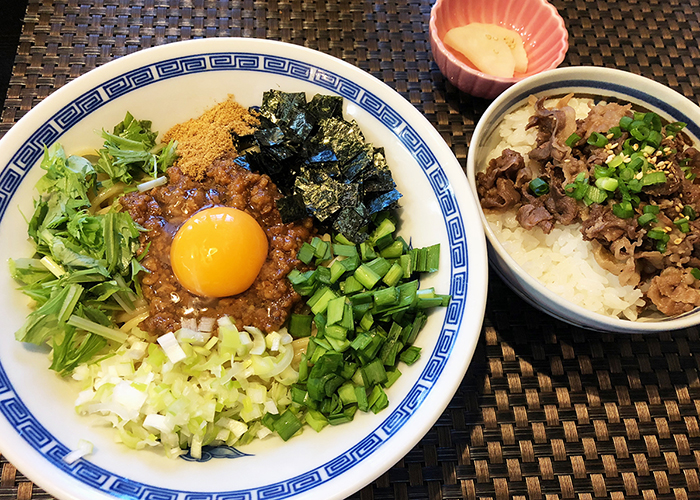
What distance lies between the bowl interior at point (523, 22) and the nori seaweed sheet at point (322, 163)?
1108 millimetres

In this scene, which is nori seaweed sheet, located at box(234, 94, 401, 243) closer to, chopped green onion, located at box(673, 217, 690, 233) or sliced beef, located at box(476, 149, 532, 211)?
sliced beef, located at box(476, 149, 532, 211)

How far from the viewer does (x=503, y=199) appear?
8.36 feet

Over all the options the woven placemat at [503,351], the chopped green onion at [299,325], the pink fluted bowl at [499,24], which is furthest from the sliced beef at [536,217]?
the chopped green onion at [299,325]

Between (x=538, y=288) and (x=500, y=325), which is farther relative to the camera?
(x=500, y=325)

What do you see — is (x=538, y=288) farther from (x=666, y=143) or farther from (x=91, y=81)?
(x=91, y=81)

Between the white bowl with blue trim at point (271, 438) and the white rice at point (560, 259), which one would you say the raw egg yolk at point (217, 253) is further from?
the white rice at point (560, 259)

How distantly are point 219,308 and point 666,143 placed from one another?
2.56 m

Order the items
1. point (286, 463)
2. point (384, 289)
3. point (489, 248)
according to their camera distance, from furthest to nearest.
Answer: point (489, 248)
point (384, 289)
point (286, 463)

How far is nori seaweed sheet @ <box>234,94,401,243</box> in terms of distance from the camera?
7.77 ft

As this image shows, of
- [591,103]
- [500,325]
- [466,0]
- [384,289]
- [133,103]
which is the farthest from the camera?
[466,0]

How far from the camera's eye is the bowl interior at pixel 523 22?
10.2 ft

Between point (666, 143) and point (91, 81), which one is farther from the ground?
point (91, 81)

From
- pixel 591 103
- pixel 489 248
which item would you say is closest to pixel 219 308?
pixel 489 248

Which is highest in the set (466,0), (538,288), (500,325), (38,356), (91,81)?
(91,81)
